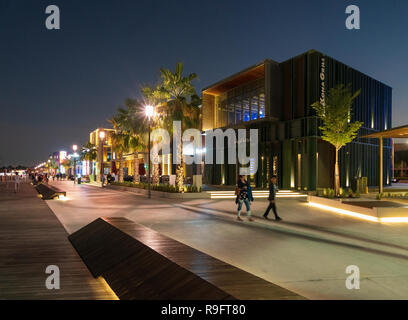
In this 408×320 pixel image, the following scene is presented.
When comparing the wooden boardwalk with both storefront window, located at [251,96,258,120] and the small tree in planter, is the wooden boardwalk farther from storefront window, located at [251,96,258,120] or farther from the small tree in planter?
storefront window, located at [251,96,258,120]

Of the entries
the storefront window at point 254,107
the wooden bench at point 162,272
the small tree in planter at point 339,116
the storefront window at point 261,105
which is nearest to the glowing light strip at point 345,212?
the small tree in planter at point 339,116

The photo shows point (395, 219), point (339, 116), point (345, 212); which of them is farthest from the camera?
point (339, 116)

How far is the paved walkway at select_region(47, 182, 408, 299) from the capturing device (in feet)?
17.0

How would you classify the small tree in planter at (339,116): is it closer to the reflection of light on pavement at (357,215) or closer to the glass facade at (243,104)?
the reflection of light on pavement at (357,215)

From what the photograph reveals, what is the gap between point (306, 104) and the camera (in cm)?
2547

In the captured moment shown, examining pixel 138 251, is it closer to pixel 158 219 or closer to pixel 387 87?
pixel 158 219

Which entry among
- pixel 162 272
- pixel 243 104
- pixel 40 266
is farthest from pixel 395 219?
pixel 243 104

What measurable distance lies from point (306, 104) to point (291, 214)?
14796mm

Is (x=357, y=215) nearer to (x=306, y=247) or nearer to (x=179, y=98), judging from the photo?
(x=306, y=247)

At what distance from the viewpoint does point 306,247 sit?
774 cm

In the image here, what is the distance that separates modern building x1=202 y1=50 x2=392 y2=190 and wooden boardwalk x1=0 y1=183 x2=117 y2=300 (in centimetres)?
2093

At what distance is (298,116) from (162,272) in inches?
955

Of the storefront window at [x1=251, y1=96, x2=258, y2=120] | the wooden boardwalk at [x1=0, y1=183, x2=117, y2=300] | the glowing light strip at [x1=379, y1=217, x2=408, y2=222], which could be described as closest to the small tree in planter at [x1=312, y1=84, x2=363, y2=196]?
the glowing light strip at [x1=379, y1=217, x2=408, y2=222]
